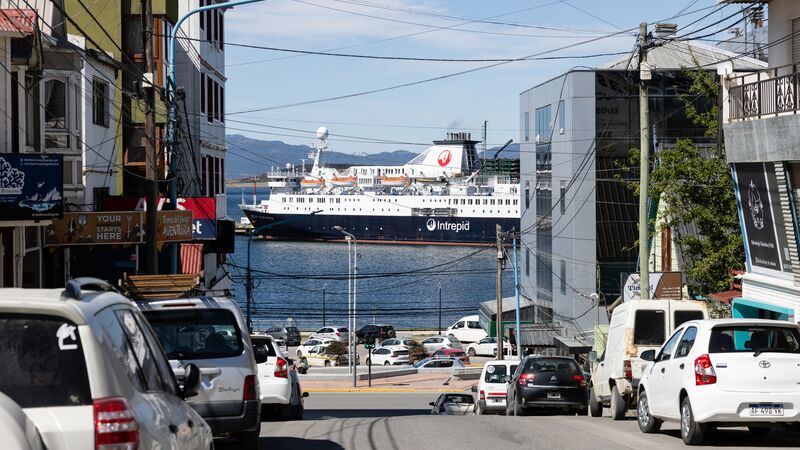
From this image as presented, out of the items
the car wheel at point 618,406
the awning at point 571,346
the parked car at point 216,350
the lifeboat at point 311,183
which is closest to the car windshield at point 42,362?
the parked car at point 216,350

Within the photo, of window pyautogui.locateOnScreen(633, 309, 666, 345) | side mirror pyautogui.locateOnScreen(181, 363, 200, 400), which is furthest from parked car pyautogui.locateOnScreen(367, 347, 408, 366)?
side mirror pyautogui.locateOnScreen(181, 363, 200, 400)

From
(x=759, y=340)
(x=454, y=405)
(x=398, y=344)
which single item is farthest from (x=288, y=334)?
(x=759, y=340)

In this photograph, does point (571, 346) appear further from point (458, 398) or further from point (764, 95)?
point (764, 95)

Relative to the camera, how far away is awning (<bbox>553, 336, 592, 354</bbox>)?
149 feet

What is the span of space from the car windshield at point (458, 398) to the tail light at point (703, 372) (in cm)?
1338

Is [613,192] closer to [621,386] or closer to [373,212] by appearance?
[621,386]

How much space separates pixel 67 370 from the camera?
4598 millimetres

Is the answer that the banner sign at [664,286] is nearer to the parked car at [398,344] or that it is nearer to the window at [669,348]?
the window at [669,348]

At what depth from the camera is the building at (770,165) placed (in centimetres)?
1928

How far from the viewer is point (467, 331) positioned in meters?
79.1

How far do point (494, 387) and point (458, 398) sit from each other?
4.61ft

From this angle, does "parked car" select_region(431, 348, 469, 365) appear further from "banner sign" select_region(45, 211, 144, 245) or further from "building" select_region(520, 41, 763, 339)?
"banner sign" select_region(45, 211, 144, 245)

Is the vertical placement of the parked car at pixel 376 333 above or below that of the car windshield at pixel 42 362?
below

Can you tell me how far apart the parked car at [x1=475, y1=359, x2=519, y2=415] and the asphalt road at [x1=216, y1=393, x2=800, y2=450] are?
633 cm
